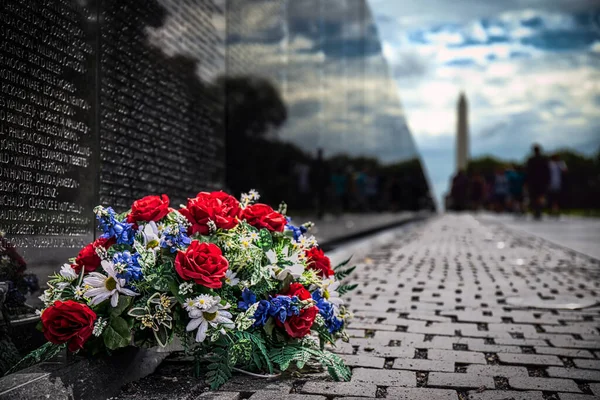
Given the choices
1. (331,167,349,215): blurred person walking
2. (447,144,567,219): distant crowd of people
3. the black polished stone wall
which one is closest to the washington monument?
(447,144,567,219): distant crowd of people

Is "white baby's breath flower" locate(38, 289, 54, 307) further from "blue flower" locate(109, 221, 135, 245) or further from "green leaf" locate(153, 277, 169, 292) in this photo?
"green leaf" locate(153, 277, 169, 292)

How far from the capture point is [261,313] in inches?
139

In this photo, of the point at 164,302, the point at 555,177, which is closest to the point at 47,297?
the point at 164,302

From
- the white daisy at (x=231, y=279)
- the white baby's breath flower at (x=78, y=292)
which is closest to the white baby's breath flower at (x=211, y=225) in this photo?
the white daisy at (x=231, y=279)

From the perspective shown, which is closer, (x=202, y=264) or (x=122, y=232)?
(x=202, y=264)

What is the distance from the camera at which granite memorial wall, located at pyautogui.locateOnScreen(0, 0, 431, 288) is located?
142 inches

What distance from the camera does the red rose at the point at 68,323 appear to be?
3.13 meters

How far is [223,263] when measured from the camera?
11.0ft

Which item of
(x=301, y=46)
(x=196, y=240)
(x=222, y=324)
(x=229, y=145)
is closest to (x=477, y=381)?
(x=222, y=324)

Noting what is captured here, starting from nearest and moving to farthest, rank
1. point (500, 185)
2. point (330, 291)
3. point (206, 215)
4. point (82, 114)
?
point (206, 215) → point (330, 291) → point (82, 114) → point (500, 185)

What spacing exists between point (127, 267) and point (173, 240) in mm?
254

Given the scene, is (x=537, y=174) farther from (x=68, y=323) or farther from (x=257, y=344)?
(x=68, y=323)

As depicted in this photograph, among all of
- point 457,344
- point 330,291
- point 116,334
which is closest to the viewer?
point 116,334

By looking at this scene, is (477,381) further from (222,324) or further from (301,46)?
(301,46)
